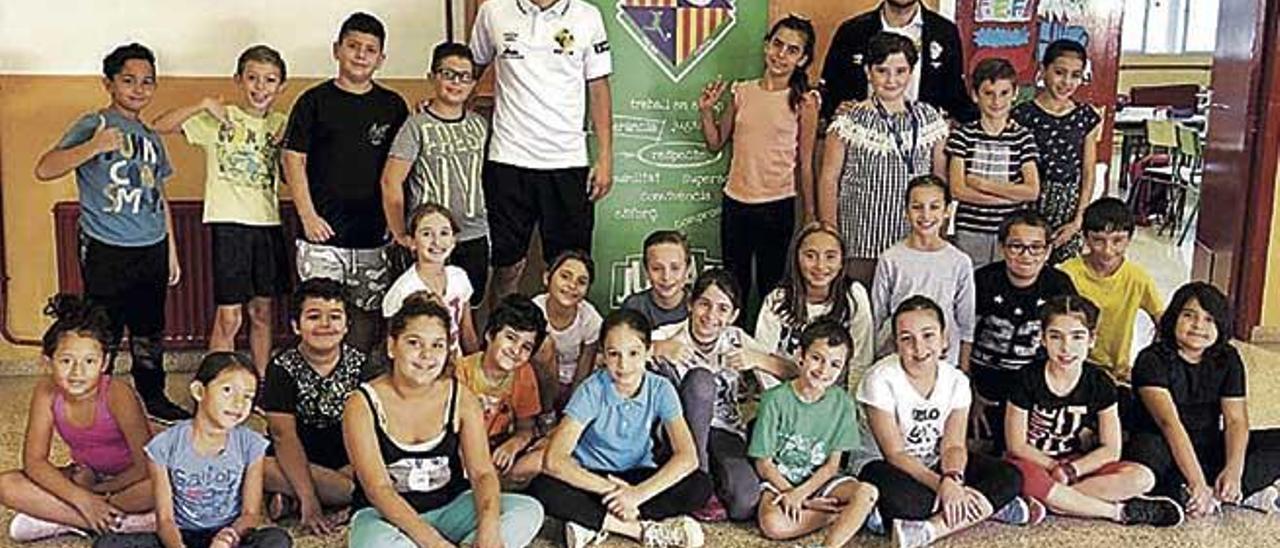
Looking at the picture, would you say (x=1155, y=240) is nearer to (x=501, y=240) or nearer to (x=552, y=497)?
(x=501, y=240)

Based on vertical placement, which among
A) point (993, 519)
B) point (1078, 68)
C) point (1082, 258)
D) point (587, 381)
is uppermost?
point (1078, 68)

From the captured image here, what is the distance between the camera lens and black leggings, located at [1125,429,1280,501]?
3.47 metres

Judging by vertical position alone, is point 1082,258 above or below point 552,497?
above

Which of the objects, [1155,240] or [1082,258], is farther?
[1155,240]

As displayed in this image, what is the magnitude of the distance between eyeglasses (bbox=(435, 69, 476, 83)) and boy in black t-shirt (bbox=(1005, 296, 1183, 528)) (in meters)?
1.68

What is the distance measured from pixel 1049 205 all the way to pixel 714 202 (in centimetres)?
106

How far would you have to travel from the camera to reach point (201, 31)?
4.41 m

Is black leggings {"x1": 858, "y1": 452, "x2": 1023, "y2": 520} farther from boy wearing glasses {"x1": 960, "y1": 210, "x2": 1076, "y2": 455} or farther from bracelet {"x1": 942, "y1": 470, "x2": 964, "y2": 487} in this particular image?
boy wearing glasses {"x1": 960, "y1": 210, "x2": 1076, "y2": 455}

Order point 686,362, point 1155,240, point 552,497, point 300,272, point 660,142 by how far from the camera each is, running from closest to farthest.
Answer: point 552,497 < point 686,362 < point 300,272 < point 660,142 < point 1155,240

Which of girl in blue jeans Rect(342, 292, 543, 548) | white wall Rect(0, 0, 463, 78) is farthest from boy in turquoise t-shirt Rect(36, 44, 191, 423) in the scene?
girl in blue jeans Rect(342, 292, 543, 548)

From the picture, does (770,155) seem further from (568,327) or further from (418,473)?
(418,473)

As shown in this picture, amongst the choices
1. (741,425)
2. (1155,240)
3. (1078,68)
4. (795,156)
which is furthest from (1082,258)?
(1155,240)

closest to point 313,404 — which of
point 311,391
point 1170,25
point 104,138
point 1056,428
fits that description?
point 311,391

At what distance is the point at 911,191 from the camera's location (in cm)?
377
